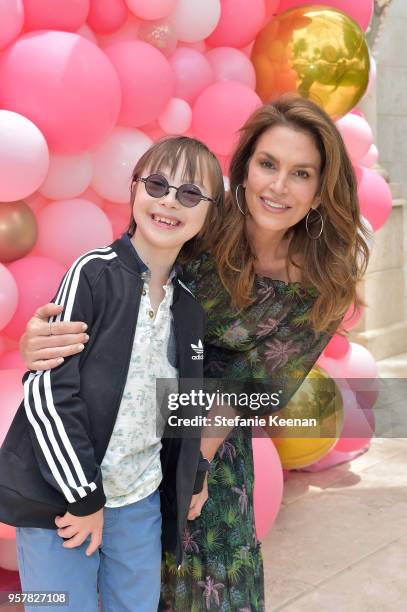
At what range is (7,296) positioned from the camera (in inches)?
82.7

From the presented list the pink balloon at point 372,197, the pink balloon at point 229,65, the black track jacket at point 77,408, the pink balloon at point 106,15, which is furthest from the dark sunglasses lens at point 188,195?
the pink balloon at point 372,197

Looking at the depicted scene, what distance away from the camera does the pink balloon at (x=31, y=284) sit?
2.20 metres

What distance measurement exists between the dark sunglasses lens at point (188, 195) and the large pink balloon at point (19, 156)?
2.05 feet

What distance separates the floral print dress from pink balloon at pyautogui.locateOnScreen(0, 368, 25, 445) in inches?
23.6

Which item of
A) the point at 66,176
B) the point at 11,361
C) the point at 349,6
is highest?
the point at 349,6

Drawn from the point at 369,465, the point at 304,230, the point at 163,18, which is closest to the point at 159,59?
the point at 163,18

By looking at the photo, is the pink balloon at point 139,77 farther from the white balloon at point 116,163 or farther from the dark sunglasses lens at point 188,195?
the dark sunglasses lens at point 188,195

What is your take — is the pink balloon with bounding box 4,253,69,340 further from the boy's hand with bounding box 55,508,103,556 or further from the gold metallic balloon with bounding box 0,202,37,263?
the boy's hand with bounding box 55,508,103,556

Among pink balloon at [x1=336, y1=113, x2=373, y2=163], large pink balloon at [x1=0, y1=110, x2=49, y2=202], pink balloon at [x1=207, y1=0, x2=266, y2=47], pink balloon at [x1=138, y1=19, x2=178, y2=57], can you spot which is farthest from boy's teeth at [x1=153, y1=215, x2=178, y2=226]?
pink balloon at [x1=336, y1=113, x2=373, y2=163]

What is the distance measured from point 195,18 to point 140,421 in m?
1.58

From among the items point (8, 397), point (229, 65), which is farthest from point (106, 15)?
point (8, 397)

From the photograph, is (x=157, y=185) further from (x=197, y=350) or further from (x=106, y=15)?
(x=106, y=15)

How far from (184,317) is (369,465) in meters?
2.48

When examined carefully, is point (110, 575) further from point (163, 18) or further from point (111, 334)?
point (163, 18)
